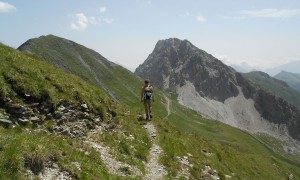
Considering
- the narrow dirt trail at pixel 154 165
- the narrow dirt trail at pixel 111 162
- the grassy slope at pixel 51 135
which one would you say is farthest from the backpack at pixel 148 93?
the narrow dirt trail at pixel 111 162

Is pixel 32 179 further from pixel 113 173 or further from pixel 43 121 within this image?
pixel 43 121

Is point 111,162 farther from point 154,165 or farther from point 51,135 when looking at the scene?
point 51,135

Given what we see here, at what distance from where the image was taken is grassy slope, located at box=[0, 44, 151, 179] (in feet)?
50.5

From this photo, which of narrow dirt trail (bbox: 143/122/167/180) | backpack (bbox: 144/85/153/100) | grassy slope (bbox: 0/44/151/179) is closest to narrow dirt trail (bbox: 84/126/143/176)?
grassy slope (bbox: 0/44/151/179)

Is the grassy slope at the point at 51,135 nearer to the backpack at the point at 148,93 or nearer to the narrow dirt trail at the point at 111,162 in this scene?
the narrow dirt trail at the point at 111,162

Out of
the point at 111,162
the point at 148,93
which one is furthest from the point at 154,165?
the point at 148,93

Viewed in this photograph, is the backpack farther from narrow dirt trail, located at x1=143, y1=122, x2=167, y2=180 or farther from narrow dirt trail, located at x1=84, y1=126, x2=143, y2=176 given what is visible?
narrow dirt trail, located at x1=84, y1=126, x2=143, y2=176

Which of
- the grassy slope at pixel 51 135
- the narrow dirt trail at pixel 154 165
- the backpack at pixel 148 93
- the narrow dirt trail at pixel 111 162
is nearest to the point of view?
the grassy slope at pixel 51 135

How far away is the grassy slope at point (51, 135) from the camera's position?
50.5 feet

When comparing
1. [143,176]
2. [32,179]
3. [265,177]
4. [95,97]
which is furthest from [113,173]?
[265,177]

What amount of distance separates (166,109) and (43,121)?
173 metres

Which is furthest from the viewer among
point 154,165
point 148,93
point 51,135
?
point 148,93

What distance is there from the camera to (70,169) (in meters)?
16.6

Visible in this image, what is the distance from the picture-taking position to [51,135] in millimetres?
20375
